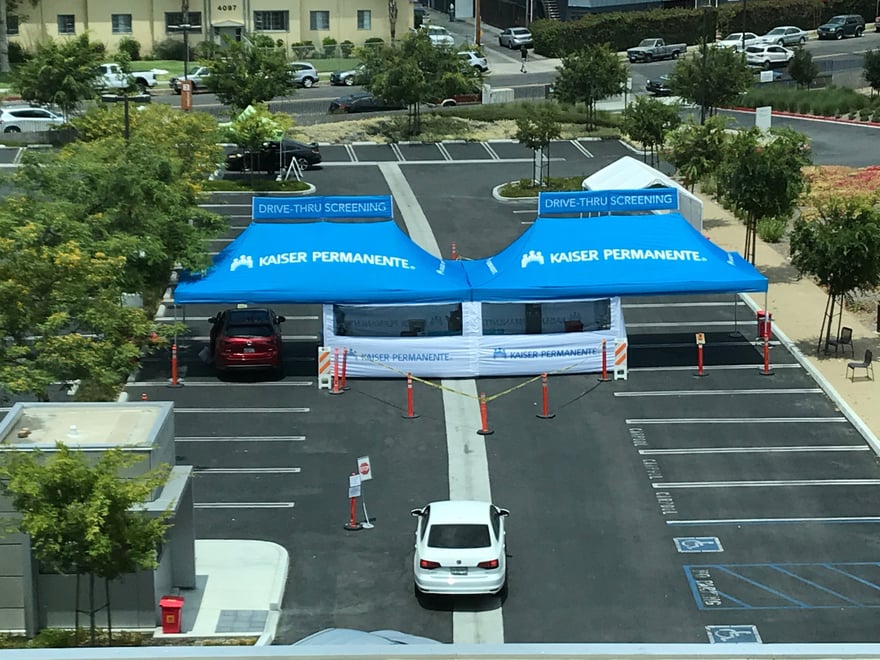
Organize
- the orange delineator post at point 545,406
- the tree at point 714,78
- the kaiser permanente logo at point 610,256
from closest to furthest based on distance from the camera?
the orange delineator post at point 545,406
the kaiser permanente logo at point 610,256
the tree at point 714,78

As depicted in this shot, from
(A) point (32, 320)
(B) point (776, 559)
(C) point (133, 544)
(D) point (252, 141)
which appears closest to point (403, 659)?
(C) point (133, 544)

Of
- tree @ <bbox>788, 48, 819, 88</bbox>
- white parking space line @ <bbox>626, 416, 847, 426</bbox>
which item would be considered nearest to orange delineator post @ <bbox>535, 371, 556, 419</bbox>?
white parking space line @ <bbox>626, 416, 847, 426</bbox>

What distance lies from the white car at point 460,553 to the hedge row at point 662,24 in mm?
72911

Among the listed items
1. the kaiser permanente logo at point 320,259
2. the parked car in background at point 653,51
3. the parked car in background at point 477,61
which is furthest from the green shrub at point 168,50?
the kaiser permanente logo at point 320,259

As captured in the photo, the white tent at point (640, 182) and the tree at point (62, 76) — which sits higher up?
the tree at point (62, 76)

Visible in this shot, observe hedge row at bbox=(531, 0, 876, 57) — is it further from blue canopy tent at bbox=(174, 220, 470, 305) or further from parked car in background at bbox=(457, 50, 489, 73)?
blue canopy tent at bbox=(174, 220, 470, 305)

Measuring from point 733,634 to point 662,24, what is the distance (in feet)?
266

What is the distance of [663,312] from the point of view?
41.4 metres

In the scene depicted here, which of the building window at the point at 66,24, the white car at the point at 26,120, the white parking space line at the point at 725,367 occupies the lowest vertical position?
the white parking space line at the point at 725,367

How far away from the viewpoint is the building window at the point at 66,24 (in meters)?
90.9

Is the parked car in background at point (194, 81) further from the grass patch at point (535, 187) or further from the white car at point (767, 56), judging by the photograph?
the white car at point (767, 56)

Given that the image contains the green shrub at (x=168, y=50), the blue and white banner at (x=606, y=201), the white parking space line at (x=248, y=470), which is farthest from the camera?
the green shrub at (x=168, y=50)

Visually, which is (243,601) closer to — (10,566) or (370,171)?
(10,566)

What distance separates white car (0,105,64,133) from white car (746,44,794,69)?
45.0 m
